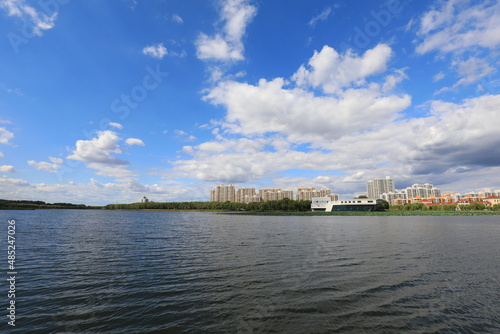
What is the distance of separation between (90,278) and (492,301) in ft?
90.5

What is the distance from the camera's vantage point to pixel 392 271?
21.3 meters

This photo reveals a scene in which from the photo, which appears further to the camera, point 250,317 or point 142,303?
point 142,303

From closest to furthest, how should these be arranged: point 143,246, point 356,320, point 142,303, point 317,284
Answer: point 356,320 → point 142,303 → point 317,284 → point 143,246

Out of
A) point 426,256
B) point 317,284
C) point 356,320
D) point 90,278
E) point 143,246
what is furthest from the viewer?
point 143,246

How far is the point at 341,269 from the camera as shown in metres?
21.9

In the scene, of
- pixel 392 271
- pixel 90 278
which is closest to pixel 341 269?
pixel 392 271

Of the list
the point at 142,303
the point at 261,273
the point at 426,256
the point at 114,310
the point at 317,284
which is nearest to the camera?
the point at 114,310

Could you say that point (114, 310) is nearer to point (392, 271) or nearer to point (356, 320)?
point (356, 320)

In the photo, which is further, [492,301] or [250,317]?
[492,301]

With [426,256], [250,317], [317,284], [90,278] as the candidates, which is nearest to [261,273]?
[317,284]

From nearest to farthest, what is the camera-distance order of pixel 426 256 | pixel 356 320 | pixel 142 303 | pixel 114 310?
pixel 356 320
pixel 114 310
pixel 142 303
pixel 426 256

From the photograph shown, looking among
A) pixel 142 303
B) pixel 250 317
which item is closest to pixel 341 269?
pixel 250 317

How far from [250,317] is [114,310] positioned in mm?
7459

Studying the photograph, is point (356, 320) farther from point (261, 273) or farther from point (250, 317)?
point (261, 273)
